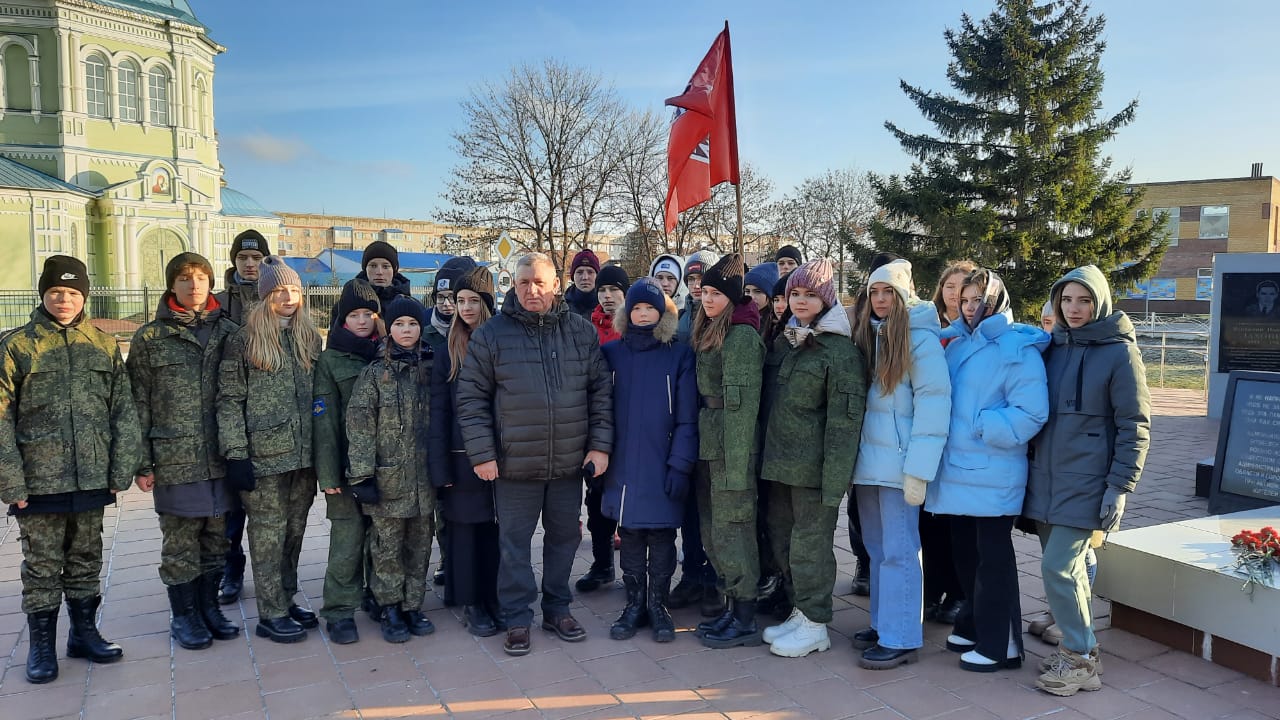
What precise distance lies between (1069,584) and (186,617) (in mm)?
4638

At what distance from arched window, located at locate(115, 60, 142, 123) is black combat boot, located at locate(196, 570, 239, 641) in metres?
41.3

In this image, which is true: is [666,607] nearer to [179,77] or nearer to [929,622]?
[929,622]

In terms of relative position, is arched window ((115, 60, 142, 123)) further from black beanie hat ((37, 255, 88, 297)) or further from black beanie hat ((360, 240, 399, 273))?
black beanie hat ((37, 255, 88, 297))

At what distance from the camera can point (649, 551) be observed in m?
4.71

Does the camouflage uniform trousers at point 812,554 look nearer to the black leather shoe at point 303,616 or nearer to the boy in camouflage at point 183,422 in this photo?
the black leather shoe at point 303,616

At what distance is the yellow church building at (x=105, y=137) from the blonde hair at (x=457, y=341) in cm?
3641

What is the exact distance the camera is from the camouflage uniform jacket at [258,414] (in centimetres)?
435

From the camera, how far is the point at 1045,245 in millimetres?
22656

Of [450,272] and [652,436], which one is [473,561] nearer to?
[652,436]

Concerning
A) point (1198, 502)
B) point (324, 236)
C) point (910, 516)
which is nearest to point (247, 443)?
point (910, 516)

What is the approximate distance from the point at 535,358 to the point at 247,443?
1.60m

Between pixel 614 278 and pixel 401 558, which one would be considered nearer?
pixel 401 558

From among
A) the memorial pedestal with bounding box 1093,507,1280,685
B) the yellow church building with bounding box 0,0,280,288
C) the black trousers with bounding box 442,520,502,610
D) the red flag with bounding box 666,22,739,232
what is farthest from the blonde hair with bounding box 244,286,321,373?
the yellow church building with bounding box 0,0,280,288

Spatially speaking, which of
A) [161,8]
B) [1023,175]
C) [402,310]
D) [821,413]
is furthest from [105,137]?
[821,413]
